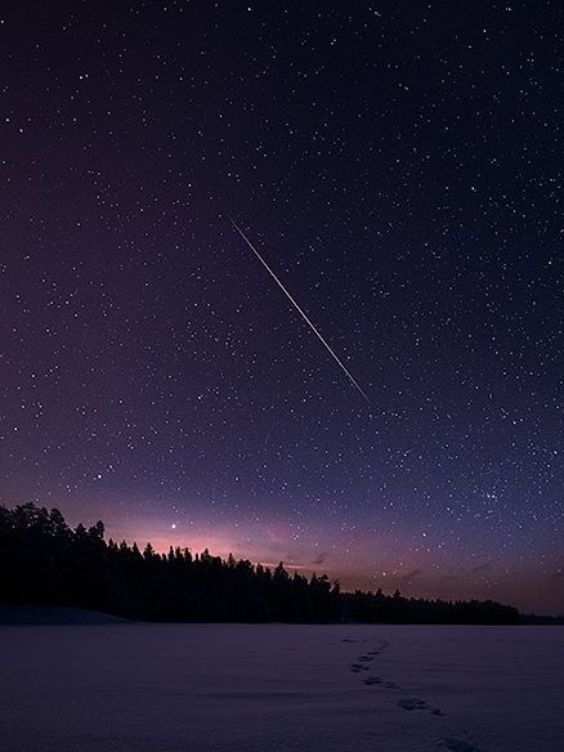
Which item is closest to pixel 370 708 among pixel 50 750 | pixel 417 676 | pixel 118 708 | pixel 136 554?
pixel 118 708

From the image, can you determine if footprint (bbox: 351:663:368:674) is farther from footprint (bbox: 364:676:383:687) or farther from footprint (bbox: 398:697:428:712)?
footprint (bbox: 398:697:428:712)

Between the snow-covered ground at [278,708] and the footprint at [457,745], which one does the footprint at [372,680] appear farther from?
the footprint at [457,745]

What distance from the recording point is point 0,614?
A: 5359cm

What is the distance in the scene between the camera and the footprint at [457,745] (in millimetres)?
4395

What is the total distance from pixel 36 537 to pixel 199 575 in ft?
95.7

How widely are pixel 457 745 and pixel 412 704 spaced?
77.2 inches

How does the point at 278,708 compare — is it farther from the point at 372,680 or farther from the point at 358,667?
the point at 358,667

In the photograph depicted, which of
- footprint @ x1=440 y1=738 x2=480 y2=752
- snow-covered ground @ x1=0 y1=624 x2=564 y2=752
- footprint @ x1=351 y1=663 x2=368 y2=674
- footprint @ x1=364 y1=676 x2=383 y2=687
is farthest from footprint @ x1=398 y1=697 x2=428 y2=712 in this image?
footprint @ x1=351 y1=663 x2=368 y2=674

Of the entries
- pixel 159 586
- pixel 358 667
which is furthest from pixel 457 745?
pixel 159 586

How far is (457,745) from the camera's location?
14.9ft

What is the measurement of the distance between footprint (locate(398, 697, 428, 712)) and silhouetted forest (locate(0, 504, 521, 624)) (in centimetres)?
5911

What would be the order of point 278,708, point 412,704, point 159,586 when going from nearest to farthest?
point 278,708, point 412,704, point 159,586

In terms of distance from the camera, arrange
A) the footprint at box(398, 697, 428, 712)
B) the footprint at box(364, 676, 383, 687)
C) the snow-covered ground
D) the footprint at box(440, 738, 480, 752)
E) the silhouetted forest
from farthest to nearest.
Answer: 1. the silhouetted forest
2. the footprint at box(364, 676, 383, 687)
3. the footprint at box(398, 697, 428, 712)
4. the snow-covered ground
5. the footprint at box(440, 738, 480, 752)

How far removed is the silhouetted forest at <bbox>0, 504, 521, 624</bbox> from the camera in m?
61.3
